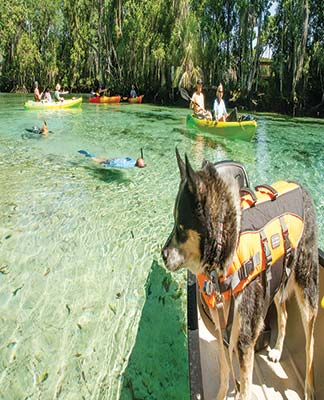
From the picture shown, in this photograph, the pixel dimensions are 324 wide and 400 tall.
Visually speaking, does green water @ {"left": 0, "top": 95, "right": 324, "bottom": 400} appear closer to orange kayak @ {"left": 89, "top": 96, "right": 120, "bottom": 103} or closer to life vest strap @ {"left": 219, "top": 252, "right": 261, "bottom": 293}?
life vest strap @ {"left": 219, "top": 252, "right": 261, "bottom": 293}

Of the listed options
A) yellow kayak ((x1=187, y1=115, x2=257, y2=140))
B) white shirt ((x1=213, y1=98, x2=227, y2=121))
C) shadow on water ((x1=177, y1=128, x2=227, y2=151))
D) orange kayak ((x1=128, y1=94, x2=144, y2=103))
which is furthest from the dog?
orange kayak ((x1=128, y1=94, x2=144, y2=103))

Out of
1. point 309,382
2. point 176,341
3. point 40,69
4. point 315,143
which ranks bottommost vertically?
point 176,341

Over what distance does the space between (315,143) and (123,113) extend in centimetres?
1434

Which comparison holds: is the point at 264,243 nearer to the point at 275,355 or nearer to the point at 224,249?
the point at 224,249

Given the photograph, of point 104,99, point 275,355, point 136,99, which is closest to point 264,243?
point 275,355

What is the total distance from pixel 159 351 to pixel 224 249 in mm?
2222

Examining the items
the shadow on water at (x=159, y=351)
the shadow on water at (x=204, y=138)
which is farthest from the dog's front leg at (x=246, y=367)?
the shadow on water at (x=204, y=138)

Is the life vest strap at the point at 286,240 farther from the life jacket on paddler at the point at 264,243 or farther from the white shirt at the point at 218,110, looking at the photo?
the white shirt at the point at 218,110

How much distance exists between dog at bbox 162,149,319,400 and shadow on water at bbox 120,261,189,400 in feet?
3.14

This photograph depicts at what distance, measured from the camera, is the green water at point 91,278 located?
3.53 metres

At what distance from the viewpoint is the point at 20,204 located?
24.4 ft

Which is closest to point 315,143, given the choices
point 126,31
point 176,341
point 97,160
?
point 97,160

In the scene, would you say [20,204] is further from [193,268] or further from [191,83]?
[191,83]

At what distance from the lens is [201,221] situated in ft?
6.48
